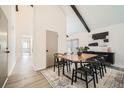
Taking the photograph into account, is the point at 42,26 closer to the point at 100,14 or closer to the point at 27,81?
the point at 27,81

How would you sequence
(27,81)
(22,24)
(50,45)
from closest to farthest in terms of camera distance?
(27,81), (50,45), (22,24)

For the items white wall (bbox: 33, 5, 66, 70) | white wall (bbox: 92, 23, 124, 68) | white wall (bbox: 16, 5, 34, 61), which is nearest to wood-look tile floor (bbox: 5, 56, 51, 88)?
white wall (bbox: 33, 5, 66, 70)

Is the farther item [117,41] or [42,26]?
[117,41]

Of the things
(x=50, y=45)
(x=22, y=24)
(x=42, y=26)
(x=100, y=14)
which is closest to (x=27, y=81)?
(x=50, y=45)

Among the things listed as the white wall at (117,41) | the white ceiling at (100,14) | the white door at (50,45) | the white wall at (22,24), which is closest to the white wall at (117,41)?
the white wall at (117,41)

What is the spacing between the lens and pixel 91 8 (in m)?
4.45

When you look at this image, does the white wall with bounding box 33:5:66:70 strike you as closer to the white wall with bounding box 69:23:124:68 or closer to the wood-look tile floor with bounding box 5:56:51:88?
the wood-look tile floor with bounding box 5:56:51:88

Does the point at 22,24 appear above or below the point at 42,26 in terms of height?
above

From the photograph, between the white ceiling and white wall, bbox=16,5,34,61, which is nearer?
the white ceiling

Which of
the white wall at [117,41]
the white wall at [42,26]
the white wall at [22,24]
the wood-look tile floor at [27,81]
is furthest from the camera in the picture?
the white wall at [22,24]

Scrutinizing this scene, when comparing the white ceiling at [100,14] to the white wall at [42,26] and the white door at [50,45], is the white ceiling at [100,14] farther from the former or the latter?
the white door at [50,45]

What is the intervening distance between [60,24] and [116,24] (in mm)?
3041

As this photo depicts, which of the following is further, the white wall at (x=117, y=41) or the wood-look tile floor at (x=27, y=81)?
the white wall at (x=117, y=41)
